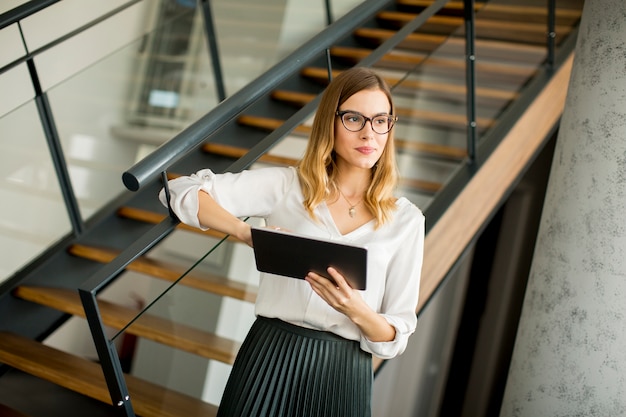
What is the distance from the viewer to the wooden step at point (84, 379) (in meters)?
2.30

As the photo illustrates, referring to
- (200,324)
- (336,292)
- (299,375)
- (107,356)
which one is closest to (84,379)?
(200,324)

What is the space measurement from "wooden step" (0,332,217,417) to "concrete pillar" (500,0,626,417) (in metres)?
1.31

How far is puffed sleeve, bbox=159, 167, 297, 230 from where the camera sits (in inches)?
77.2

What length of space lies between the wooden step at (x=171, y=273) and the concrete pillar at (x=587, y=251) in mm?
1194

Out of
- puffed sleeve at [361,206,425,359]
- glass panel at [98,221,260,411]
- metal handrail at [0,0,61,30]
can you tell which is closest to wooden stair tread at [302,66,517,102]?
glass panel at [98,221,260,411]

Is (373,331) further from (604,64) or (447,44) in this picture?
(447,44)

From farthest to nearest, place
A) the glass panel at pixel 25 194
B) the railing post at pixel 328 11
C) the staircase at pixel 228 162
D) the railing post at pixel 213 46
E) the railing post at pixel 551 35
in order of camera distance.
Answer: the railing post at pixel 328 11 < the railing post at pixel 213 46 < the railing post at pixel 551 35 < the glass panel at pixel 25 194 < the staircase at pixel 228 162

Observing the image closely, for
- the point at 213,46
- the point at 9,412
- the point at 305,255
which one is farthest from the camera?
the point at 213,46

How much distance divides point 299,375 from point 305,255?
0.37 meters

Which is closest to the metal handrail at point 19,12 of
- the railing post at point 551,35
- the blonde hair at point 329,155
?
the blonde hair at point 329,155

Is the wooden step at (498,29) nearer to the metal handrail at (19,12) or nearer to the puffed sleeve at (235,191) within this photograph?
the puffed sleeve at (235,191)

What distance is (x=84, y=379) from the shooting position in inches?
119

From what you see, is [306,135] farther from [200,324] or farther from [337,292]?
[337,292]

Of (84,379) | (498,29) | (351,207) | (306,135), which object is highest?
(498,29)
